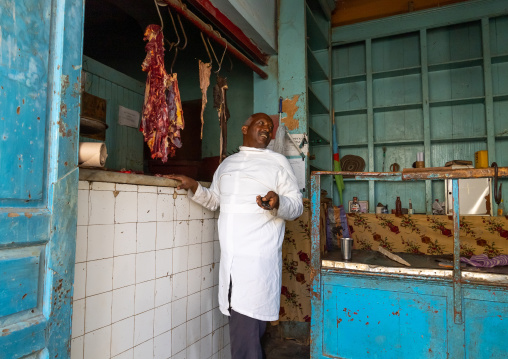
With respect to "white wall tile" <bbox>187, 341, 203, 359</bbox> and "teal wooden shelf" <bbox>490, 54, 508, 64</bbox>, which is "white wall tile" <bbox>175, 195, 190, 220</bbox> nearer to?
"white wall tile" <bbox>187, 341, 203, 359</bbox>

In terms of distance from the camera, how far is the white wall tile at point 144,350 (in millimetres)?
1884

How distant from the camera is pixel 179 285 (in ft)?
7.37

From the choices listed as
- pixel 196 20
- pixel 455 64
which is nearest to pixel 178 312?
pixel 196 20

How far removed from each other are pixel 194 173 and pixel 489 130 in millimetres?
3932

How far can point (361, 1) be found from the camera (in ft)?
17.1

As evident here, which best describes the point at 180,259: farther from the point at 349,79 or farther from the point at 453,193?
the point at 349,79

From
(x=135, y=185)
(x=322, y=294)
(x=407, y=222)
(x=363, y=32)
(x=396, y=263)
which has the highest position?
(x=363, y=32)

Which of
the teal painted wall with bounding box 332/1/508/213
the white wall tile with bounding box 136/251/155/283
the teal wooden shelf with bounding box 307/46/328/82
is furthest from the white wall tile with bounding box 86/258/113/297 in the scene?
the teal painted wall with bounding box 332/1/508/213

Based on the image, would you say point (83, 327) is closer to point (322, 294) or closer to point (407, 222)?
point (322, 294)

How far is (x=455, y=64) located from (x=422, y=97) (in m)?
0.60

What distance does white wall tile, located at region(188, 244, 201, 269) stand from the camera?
7.82 ft

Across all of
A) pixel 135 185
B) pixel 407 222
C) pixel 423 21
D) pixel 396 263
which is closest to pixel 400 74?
pixel 423 21

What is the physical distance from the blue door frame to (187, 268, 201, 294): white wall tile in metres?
1.12

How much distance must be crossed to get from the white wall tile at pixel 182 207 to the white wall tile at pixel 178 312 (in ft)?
1.85
